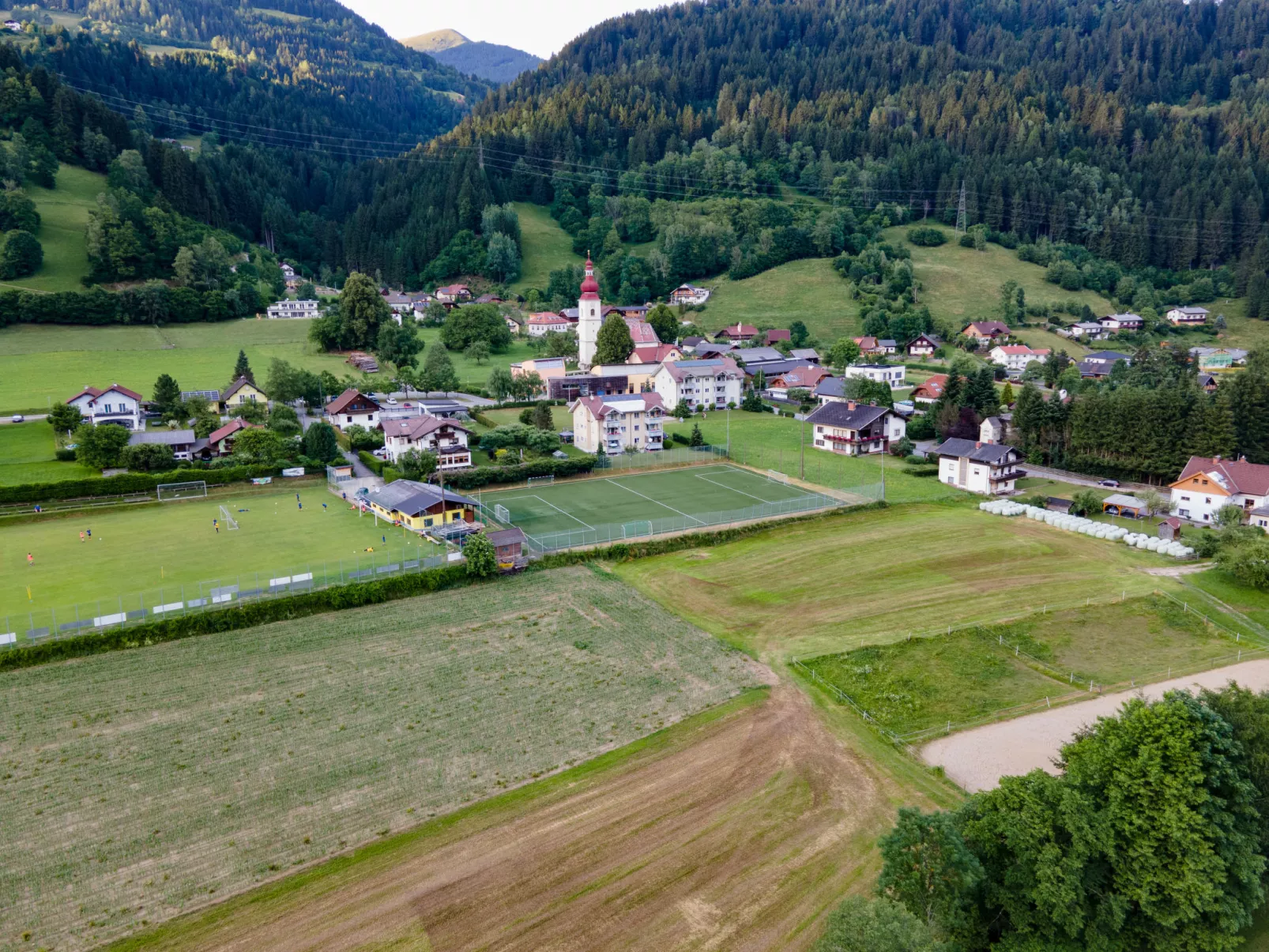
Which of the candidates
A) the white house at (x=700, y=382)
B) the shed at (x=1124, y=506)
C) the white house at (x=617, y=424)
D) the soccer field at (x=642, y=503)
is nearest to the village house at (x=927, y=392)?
the white house at (x=700, y=382)

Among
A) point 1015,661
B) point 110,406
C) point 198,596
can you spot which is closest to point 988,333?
point 1015,661

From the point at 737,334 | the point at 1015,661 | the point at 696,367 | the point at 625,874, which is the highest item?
the point at 737,334

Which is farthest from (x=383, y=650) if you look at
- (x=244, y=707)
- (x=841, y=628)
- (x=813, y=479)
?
(x=813, y=479)

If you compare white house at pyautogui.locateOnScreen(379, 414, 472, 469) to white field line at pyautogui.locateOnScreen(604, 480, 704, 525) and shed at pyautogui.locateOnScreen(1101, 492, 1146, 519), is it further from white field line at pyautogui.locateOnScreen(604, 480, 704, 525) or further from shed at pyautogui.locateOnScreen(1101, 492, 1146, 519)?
shed at pyautogui.locateOnScreen(1101, 492, 1146, 519)

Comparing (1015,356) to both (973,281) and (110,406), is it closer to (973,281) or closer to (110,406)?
(973,281)

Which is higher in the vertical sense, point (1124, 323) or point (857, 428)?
point (1124, 323)

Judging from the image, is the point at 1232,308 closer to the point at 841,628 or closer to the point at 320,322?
the point at 841,628

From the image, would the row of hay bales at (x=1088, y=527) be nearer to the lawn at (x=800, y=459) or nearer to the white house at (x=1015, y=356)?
the lawn at (x=800, y=459)
